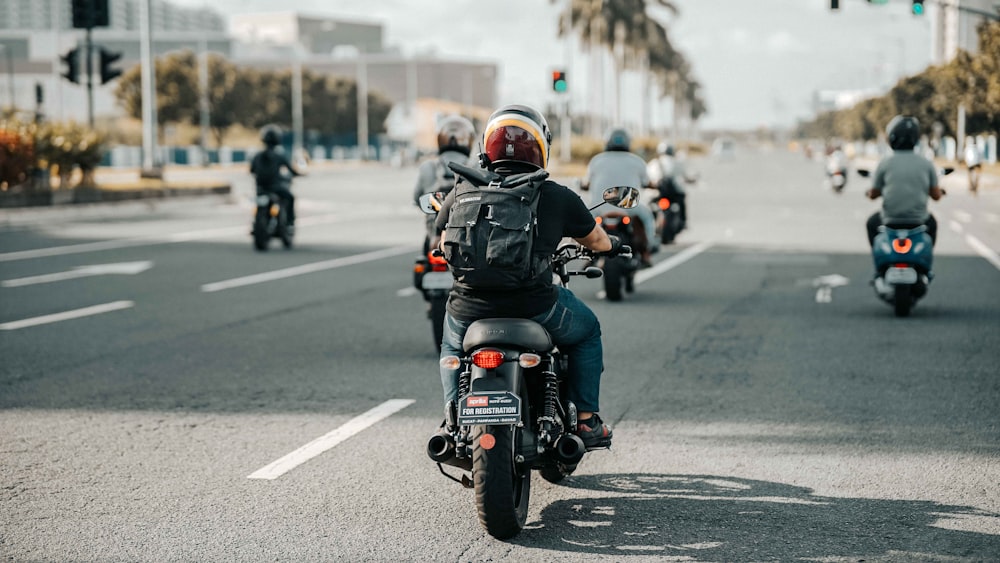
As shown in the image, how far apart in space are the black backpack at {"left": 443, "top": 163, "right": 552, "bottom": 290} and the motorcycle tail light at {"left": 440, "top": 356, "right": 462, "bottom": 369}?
34cm

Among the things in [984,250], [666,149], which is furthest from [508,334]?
[984,250]

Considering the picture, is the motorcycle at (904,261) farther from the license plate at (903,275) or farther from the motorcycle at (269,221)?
the motorcycle at (269,221)

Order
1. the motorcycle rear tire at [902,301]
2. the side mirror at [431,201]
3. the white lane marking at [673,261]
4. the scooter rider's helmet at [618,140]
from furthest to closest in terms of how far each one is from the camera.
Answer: the white lane marking at [673,261]
the scooter rider's helmet at [618,140]
the motorcycle rear tire at [902,301]
the side mirror at [431,201]

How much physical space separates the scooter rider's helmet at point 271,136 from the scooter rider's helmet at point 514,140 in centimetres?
1472

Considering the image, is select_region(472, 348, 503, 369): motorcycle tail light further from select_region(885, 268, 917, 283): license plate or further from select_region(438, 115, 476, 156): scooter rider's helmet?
select_region(885, 268, 917, 283): license plate

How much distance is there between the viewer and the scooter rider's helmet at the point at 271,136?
19859 millimetres

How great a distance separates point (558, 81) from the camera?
37812 mm

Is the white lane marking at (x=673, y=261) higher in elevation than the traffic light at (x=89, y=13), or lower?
lower

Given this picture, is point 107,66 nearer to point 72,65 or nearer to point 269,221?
point 72,65

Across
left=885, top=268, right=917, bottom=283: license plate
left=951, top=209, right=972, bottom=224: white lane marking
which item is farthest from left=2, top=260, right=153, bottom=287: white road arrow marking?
left=951, top=209, right=972, bottom=224: white lane marking

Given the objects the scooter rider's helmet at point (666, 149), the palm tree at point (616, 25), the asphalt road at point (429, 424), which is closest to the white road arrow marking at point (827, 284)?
the asphalt road at point (429, 424)

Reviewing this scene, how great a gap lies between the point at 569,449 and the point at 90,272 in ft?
43.0

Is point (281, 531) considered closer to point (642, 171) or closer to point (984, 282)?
point (642, 171)

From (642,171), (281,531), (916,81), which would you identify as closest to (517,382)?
(281,531)
